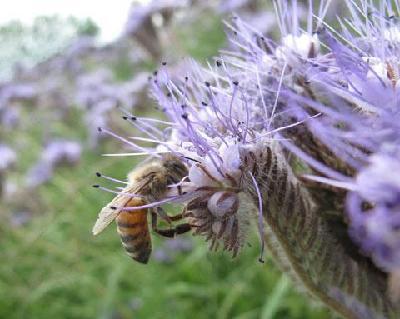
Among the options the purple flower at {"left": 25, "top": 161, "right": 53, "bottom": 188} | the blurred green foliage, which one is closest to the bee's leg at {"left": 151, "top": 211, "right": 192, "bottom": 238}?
the purple flower at {"left": 25, "top": 161, "right": 53, "bottom": 188}

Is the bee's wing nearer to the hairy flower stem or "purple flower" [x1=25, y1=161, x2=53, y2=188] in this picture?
the hairy flower stem

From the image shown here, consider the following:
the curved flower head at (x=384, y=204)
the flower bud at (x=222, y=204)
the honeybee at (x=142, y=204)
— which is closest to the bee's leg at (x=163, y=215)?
the honeybee at (x=142, y=204)

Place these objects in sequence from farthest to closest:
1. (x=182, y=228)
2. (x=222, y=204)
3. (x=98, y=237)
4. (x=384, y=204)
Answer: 1. (x=98, y=237)
2. (x=182, y=228)
3. (x=222, y=204)
4. (x=384, y=204)

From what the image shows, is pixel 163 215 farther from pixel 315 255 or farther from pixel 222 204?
pixel 315 255

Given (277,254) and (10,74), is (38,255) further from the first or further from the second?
(10,74)

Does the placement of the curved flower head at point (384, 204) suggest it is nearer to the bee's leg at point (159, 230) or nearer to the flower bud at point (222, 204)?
the flower bud at point (222, 204)

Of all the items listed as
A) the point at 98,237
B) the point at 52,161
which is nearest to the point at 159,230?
the point at 98,237

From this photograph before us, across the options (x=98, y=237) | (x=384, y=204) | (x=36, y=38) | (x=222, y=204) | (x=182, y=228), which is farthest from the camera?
(x=36, y=38)
